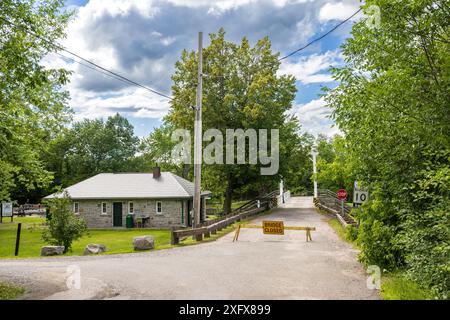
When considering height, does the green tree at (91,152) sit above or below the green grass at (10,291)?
above

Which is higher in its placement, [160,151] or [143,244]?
[160,151]

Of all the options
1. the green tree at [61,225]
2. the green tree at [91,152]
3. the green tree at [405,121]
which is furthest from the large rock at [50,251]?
the green tree at [91,152]

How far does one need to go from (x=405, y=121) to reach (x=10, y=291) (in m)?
8.90

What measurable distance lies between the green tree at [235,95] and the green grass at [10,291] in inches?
932

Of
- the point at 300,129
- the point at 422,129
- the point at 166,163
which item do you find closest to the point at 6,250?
the point at 422,129

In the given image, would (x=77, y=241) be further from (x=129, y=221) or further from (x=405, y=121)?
(x=405, y=121)

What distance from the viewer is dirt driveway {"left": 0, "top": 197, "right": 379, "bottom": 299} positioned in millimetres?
7859

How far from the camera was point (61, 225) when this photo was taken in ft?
59.7

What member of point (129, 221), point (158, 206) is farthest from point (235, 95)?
point (129, 221)

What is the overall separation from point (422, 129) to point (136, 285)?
6.82 metres

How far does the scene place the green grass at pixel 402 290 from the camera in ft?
23.6

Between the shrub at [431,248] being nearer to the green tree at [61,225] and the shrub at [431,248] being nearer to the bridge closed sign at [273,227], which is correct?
the bridge closed sign at [273,227]

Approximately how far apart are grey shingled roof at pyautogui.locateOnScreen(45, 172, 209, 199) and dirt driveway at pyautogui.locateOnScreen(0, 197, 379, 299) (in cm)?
1799
